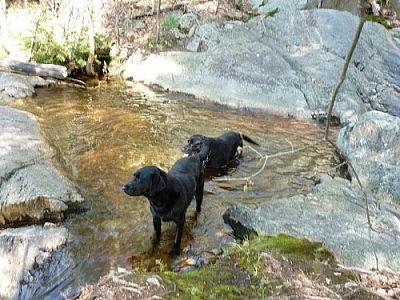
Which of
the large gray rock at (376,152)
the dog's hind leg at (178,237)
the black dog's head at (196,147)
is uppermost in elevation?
the large gray rock at (376,152)

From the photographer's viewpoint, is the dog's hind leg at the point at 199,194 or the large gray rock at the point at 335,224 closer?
the large gray rock at the point at 335,224

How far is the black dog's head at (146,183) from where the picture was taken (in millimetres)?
5082

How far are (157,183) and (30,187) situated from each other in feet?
6.79

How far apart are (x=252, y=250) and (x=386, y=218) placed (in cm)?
216

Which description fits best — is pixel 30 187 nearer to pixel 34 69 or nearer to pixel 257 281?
pixel 257 281

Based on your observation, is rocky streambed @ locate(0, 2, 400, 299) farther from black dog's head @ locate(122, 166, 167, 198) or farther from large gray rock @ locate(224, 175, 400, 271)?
black dog's head @ locate(122, 166, 167, 198)

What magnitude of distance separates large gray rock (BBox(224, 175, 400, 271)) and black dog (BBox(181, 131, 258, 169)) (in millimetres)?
2040

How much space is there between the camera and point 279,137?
34.3 feet

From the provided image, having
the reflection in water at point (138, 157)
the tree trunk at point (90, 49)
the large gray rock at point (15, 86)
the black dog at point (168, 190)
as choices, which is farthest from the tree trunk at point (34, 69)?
the black dog at point (168, 190)

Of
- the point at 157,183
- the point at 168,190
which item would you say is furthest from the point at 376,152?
the point at 157,183

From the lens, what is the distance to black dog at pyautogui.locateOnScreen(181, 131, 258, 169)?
27.0 feet

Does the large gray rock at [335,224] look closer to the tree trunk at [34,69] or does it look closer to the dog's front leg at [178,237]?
the dog's front leg at [178,237]

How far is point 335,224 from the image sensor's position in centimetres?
559

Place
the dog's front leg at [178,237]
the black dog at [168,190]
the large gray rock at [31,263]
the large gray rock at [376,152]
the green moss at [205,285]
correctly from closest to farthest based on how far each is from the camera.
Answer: the green moss at [205,285] < the large gray rock at [31,263] < the black dog at [168,190] < the dog's front leg at [178,237] < the large gray rock at [376,152]
